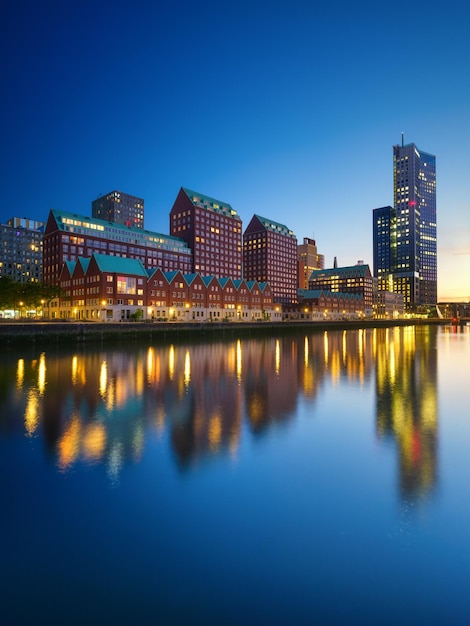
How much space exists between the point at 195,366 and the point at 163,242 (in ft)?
408

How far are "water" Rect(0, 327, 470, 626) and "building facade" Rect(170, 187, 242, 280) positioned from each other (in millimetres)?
151157

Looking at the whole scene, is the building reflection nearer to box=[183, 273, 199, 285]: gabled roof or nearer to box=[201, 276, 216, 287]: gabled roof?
box=[183, 273, 199, 285]: gabled roof

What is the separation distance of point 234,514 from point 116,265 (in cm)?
9862

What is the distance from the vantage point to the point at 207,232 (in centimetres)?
17125

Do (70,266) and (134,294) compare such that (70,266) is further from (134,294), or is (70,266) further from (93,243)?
(134,294)

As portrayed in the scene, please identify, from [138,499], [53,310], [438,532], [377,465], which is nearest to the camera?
[438,532]

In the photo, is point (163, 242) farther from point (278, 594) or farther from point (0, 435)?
point (278, 594)

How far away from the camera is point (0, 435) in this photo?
1476cm

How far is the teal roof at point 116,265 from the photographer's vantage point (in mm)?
98438

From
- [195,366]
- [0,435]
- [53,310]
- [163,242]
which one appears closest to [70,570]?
[0,435]

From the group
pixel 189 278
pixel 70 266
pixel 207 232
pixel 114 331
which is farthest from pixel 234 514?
pixel 207 232

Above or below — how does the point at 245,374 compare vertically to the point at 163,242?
below

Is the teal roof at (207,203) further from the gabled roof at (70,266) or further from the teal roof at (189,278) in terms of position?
the gabled roof at (70,266)

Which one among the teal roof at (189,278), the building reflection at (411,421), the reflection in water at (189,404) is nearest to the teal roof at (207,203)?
the teal roof at (189,278)
